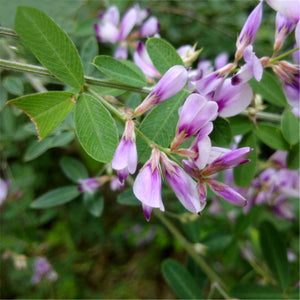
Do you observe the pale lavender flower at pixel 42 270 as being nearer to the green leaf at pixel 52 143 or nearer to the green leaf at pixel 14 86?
the green leaf at pixel 52 143

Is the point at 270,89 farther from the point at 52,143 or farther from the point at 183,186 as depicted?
the point at 52,143

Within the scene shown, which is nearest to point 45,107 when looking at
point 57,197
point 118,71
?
point 118,71

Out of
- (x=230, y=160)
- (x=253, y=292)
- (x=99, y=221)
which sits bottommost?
(x=99, y=221)

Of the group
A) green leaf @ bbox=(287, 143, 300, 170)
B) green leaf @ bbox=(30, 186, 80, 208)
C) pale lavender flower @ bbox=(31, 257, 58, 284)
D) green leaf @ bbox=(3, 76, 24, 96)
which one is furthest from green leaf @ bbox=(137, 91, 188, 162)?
pale lavender flower @ bbox=(31, 257, 58, 284)

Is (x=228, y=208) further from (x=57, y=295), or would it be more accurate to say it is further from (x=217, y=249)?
(x=57, y=295)

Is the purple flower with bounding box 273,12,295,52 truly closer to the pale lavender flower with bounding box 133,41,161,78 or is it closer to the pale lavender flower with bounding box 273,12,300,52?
the pale lavender flower with bounding box 273,12,300,52
